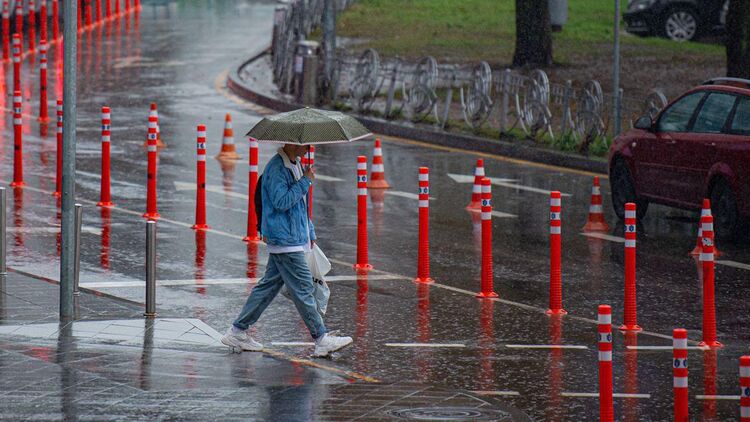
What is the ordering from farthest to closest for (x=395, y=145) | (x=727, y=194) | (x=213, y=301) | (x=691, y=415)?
(x=395, y=145) < (x=727, y=194) < (x=213, y=301) < (x=691, y=415)

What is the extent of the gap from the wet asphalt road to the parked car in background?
47.9 feet

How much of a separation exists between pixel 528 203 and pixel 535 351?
7659mm

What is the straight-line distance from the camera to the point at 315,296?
1187cm

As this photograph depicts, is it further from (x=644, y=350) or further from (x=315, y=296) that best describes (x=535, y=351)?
(x=315, y=296)

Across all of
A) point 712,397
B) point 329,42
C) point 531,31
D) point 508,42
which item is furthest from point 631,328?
point 508,42

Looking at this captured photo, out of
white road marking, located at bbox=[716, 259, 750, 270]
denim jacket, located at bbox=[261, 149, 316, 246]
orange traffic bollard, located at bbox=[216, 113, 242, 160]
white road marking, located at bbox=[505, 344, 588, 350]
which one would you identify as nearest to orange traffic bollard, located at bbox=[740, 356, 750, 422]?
white road marking, located at bbox=[505, 344, 588, 350]

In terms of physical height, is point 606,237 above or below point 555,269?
below

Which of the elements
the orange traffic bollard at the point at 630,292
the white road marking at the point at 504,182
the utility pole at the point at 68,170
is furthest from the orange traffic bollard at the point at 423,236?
the white road marking at the point at 504,182

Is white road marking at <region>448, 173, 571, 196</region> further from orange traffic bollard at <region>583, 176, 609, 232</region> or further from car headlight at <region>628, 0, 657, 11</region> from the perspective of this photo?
car headlight at <region>628, 0, 657, 11</region>

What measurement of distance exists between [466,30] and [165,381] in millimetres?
29183

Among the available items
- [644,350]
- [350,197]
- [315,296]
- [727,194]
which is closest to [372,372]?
[315,296]

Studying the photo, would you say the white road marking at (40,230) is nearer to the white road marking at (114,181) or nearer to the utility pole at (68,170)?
the white road marking at (114,181)

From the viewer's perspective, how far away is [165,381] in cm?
1067

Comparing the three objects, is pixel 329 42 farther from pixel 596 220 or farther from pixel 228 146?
pixel 596 220
